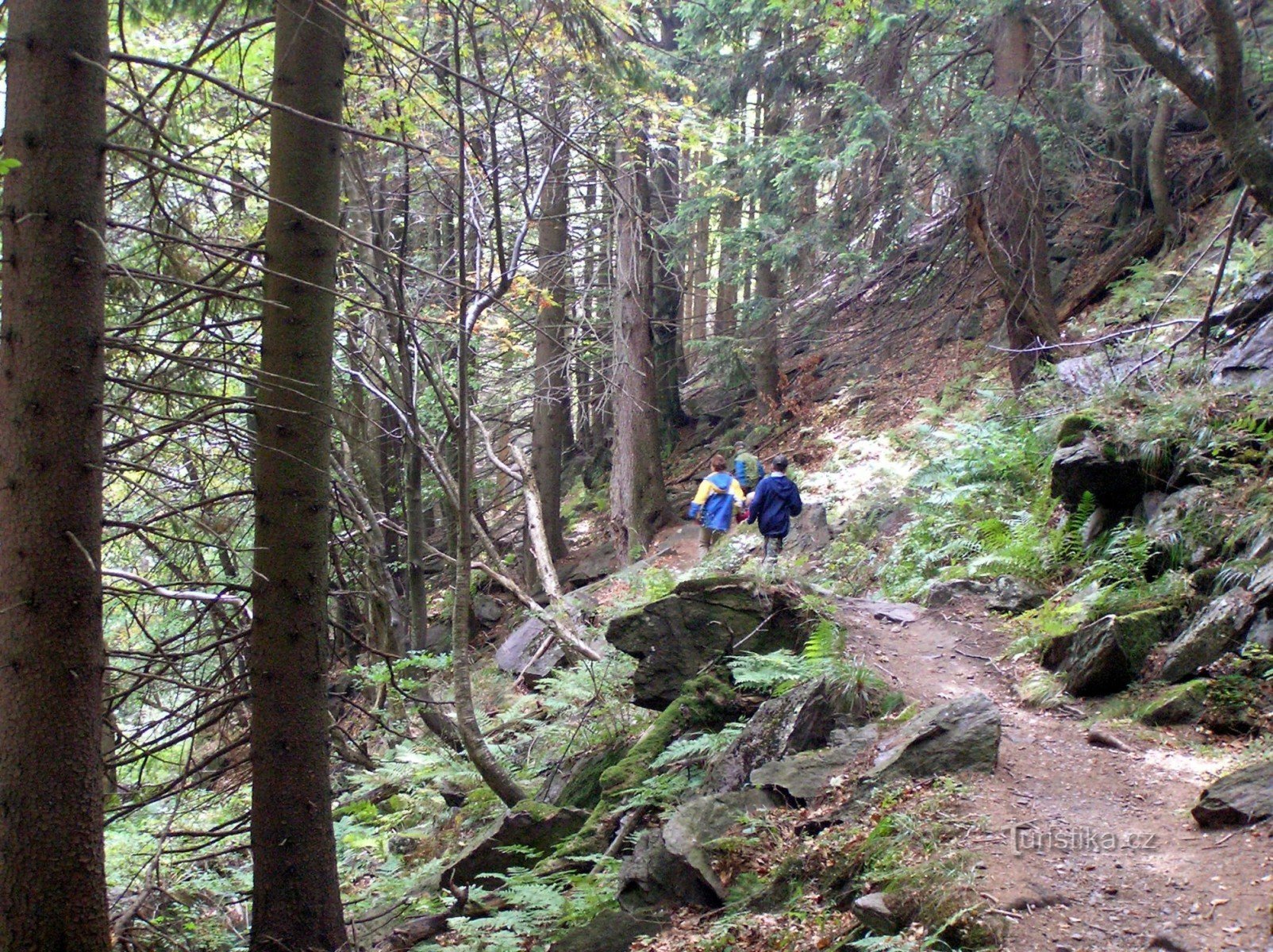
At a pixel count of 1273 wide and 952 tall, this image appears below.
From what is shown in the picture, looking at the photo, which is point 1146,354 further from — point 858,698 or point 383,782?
point 383,782

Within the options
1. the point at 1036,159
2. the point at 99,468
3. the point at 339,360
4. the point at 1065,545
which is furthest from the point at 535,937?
the point at 1036,159

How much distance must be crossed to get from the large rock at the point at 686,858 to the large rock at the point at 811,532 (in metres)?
8.70

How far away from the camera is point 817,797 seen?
17.8 feet

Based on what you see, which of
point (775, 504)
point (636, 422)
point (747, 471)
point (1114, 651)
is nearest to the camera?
point (1114, 651)

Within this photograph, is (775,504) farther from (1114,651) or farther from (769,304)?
(769,304)

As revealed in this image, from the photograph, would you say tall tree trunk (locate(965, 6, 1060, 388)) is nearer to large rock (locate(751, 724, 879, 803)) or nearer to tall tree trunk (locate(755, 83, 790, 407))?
tall tree trunk (locate(755, 83, 790, 407))

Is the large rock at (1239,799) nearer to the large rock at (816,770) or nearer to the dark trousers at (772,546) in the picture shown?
the large rock at (816,770)

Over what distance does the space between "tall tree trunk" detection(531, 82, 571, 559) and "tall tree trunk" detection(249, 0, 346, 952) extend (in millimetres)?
7984

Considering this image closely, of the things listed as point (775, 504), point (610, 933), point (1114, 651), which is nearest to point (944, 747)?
point (1114, 651)

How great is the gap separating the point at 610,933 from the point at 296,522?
258 cm

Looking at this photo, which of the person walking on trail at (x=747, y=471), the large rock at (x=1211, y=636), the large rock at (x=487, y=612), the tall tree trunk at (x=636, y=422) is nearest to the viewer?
the large rock at (x=1211, y=636)

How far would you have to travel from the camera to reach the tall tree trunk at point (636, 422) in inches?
639

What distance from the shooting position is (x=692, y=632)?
7.65m

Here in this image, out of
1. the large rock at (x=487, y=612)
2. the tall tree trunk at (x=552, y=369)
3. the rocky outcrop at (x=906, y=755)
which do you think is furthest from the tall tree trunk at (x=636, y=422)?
the rocky outcrop at (x=906, y=755)
